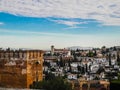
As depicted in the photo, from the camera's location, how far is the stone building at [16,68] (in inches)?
860

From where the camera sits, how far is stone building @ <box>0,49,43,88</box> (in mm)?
21844

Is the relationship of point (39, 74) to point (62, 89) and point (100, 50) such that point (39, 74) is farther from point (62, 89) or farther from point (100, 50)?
point (100, 50)

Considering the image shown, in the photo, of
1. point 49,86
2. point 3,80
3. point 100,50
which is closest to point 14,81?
point 3,80

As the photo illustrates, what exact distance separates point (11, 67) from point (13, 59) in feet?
2.05

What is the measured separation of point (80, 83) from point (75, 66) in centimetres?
2792

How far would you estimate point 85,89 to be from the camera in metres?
33.3

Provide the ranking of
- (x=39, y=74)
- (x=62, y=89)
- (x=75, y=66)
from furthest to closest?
(x=75, y=66) → (x=39, y=74) → (x=62, y=89)

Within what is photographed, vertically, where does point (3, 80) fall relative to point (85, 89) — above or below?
above

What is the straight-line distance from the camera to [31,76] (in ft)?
74.2

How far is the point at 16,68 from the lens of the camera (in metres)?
21.9

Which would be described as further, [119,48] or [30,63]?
[119,48]

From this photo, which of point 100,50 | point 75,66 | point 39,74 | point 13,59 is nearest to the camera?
point 13,59

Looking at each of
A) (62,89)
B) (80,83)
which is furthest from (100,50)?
(62,89)

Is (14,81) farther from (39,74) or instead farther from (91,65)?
(91,65)
